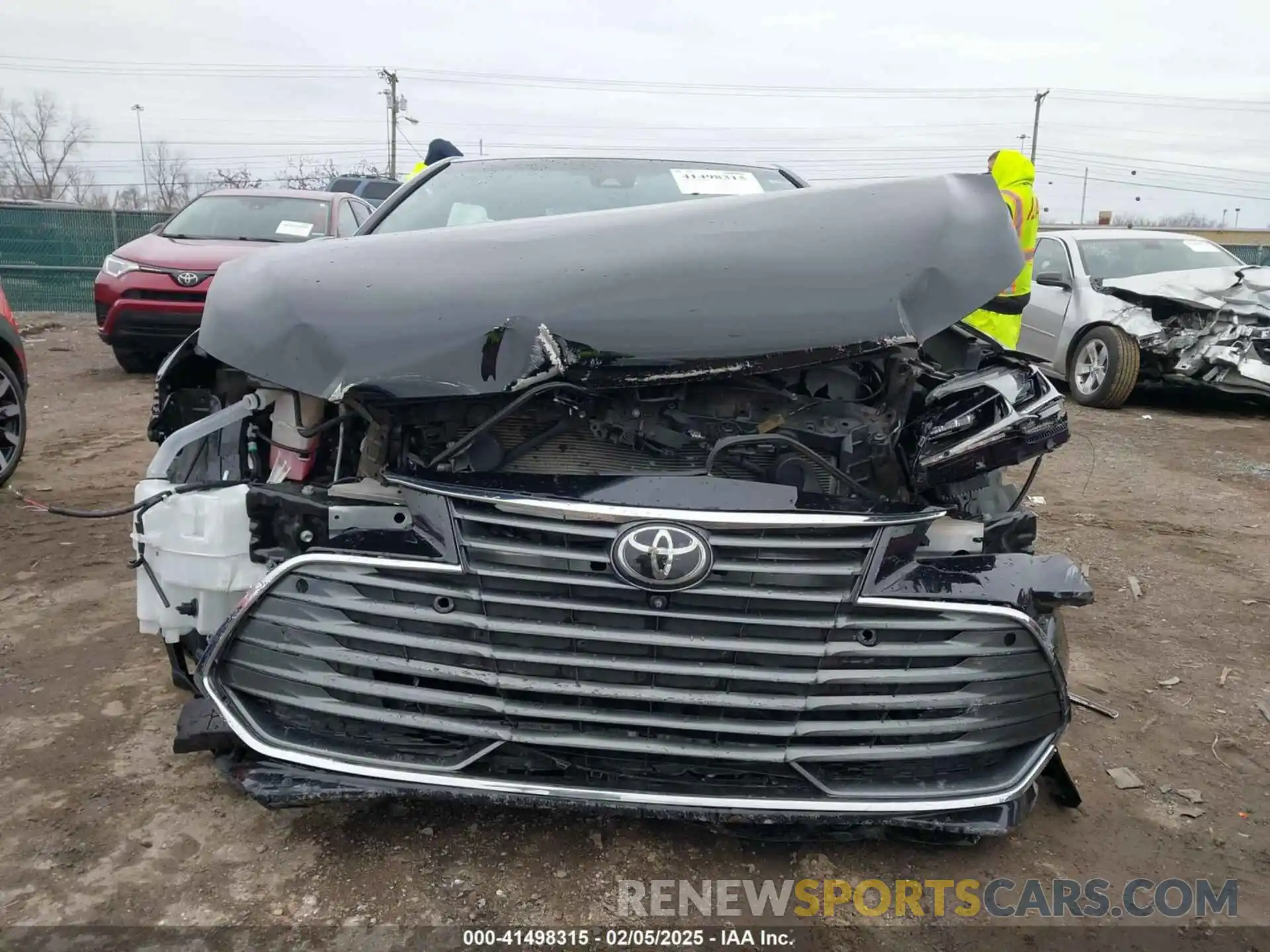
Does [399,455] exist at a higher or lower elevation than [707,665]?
higher

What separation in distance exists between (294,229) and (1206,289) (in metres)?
7.60

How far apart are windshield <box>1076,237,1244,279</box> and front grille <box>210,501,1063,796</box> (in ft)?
24.3

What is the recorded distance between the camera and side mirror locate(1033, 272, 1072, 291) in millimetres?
7789

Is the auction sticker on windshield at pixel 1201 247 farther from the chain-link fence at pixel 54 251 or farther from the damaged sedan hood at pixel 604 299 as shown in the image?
the chain-link fence at pixel 54 251

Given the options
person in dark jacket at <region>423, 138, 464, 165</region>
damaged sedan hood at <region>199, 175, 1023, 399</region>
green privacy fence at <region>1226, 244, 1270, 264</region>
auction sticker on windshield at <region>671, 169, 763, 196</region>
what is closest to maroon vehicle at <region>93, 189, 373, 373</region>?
person in dark jacket at <region>423, 138, 464, 165</region>

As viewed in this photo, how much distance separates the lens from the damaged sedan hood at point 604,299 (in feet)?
6.40

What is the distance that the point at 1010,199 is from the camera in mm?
4254

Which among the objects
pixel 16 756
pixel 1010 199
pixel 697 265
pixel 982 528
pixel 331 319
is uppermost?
pixel 1010 199

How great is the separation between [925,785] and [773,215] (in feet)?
4.56

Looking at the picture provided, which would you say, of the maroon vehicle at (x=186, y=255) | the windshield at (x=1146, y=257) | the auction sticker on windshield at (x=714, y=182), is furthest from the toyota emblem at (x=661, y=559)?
the windshield at (x=1146, y=257)

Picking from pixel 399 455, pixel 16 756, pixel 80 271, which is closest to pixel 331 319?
pixel 399 455

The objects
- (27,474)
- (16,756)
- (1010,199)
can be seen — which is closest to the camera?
(16,756)

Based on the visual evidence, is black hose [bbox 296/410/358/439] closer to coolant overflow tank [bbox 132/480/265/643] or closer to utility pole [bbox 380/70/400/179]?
coolant overflow tank [bbox 132/480/265/643]

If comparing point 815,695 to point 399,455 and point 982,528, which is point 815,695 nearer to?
point 982,528
